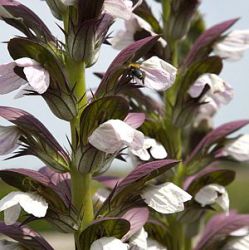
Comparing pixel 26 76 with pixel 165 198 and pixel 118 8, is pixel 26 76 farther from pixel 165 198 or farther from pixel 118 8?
pixel 165 198

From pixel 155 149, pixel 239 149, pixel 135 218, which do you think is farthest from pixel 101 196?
pixel 239 149

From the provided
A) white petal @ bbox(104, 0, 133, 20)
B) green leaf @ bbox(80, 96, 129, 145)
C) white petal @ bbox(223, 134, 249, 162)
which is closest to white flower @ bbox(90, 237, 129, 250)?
green leaf @ bbox(80, 96, 129, 145)

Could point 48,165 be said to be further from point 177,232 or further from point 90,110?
point 177,232

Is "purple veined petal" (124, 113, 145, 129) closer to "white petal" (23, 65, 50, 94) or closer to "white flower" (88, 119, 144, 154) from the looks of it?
"white flower" (88, 119, 144, 154)

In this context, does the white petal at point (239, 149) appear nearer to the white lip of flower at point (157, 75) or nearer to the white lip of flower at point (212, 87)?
the white lip of flower at point (212, 87)

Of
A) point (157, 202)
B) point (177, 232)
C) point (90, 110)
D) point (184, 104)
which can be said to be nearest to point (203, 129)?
point (184, 104)

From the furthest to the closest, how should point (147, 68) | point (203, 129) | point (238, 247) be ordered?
point (203, 129) → point (238, 247) → point (147, 68)
